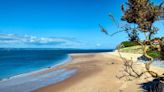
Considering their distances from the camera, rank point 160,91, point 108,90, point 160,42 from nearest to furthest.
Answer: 1. point 160,42
2. point 160,91
3. point 108,90

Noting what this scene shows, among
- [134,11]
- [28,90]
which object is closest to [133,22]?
[134,11]

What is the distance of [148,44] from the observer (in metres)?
11.1

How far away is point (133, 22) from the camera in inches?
440

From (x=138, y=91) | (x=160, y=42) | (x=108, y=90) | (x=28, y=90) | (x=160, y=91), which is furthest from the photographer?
(x=28, y=90)

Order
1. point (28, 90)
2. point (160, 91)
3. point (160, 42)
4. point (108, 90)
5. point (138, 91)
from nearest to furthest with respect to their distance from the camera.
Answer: point (160, 42) < point (160, 91) < point (138, 91) < point (108, 90) < point (28, 90)

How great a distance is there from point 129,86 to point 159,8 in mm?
10589

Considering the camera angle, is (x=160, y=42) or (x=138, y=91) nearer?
(x=160, y=42)

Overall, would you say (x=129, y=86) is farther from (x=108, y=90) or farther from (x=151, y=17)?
(x=151, y=17)

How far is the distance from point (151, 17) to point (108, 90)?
10073 mm

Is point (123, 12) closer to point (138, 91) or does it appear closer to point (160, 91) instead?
point (160, 91)

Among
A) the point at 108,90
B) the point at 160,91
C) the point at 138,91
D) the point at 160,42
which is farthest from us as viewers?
the point at 108,90

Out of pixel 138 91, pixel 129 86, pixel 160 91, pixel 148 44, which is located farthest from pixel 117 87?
pixel 148 44

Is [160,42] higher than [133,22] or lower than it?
lower

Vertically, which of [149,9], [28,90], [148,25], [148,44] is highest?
[149,9]
